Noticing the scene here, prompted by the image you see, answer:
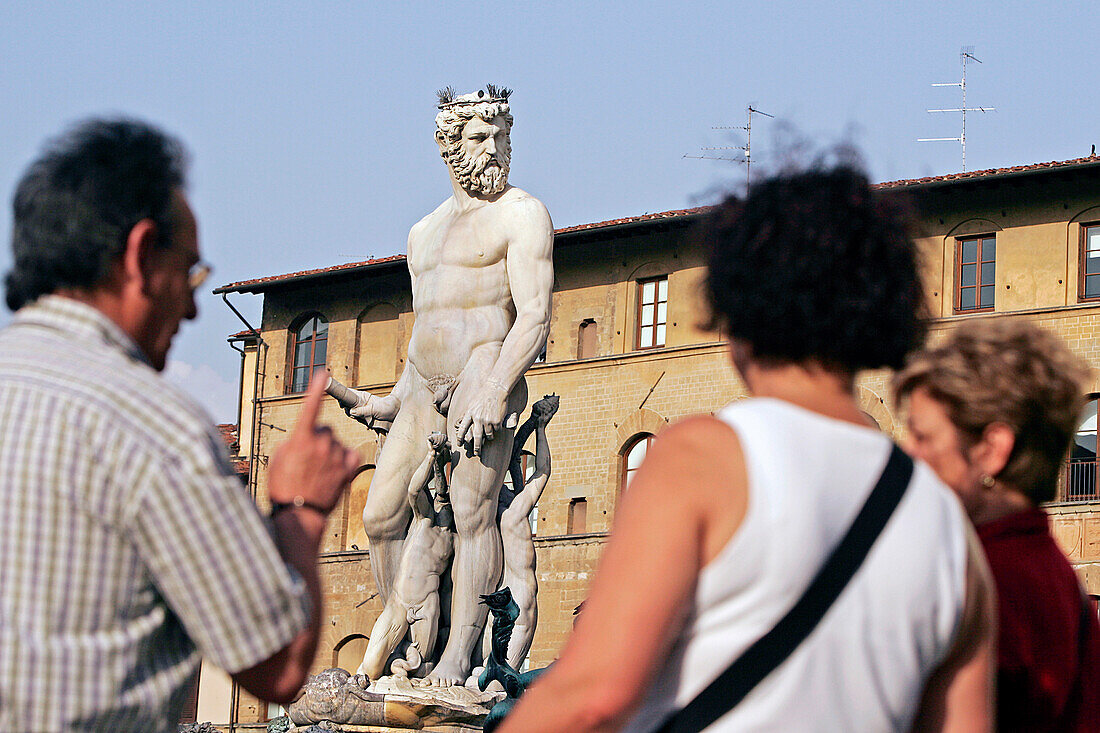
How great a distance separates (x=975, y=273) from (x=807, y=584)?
3258 cm

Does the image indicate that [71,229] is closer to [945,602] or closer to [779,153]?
[779,153]

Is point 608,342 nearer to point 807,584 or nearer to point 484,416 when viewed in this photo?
point 484,416

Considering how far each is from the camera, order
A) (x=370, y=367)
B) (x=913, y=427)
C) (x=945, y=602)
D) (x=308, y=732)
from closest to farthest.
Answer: (x=945, y=602) < (x=913, y=427) < (x=308, y=732) < (x=370, y=367)

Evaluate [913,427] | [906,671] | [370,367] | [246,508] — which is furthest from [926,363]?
[370,367]

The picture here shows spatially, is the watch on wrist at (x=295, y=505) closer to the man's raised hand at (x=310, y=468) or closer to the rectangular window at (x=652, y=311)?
the man's raised hand at (x=310, y=468)

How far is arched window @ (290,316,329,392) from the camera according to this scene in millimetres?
41344

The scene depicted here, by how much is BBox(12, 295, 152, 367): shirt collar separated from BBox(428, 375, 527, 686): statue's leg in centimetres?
709

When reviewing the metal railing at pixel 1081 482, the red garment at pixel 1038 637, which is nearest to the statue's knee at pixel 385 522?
the red garment at pixel 1038 637

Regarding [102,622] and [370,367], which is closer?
[102,622]

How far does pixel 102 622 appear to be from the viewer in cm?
211

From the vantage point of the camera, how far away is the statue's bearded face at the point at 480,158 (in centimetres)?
980

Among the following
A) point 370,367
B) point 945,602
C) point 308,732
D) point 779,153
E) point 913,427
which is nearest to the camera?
point 945,602

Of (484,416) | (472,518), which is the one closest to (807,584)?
(484,416)

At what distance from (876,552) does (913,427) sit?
1.87ft
